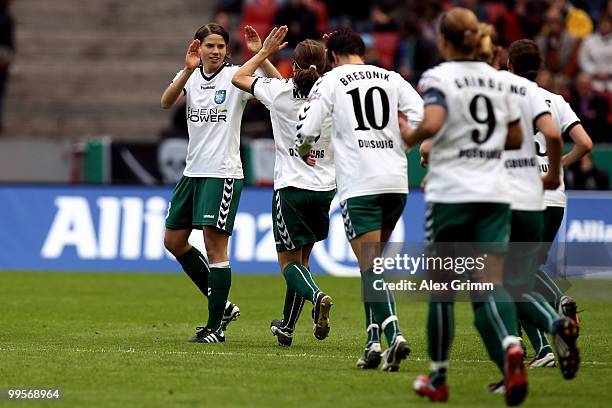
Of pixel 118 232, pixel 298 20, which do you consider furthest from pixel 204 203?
pixel 298 20

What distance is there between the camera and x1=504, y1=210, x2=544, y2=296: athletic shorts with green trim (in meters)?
8.79

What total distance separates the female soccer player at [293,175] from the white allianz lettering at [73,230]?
320 inches

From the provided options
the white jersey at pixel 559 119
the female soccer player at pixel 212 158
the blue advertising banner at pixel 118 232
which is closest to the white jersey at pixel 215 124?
the female soccer player at pixel 212 158

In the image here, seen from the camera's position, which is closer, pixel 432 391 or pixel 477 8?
pixel 432 391

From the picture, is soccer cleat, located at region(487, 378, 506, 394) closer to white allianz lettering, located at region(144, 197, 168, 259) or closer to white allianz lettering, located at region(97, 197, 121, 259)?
white allianz lettering, located at region(144, 197, 168, 259)

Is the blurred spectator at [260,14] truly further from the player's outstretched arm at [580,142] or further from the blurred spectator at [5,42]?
the player's outstretched arm at [580,142]

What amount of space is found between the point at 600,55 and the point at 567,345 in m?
14.7

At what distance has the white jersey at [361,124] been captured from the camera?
9.55m

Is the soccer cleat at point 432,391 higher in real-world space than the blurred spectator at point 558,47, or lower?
lower

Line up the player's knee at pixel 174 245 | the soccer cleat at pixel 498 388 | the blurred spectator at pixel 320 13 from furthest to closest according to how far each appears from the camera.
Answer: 1. the blurred spectator at pixel 320 13
2. the player's knee at pixel 174 245
3. the soccer cleat at pixel 498 388

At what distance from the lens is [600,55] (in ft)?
74.7

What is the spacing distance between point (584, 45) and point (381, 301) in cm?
1449

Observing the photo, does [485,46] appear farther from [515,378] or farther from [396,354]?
[396,354]

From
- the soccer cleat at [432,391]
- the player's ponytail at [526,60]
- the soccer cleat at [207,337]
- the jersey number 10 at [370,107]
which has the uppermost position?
the player's ponytail at [526,60]
